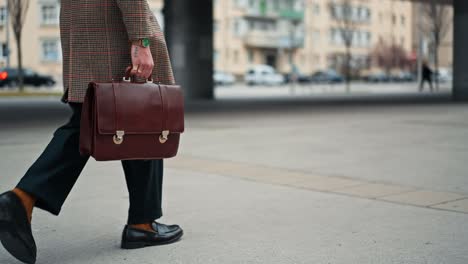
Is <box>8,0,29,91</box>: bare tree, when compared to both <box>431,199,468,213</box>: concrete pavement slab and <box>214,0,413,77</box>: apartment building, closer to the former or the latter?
<box>431,199,468,213</box>: concrete pavement slab

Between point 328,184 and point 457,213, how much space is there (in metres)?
1.52

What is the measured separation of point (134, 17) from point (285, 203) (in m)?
2.26

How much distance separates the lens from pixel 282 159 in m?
8.41

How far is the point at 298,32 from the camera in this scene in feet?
285

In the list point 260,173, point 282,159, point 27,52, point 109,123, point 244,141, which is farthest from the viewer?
point 27,52

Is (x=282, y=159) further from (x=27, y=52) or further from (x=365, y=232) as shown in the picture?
(x=27, y=52)

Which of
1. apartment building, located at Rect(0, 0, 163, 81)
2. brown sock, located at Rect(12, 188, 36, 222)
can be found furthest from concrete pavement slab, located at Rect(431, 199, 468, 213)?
apartment building, located at Rect(0, 0, 163, 81)

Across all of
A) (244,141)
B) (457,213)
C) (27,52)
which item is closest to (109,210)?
(457,213)

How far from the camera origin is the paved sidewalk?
4152 mm

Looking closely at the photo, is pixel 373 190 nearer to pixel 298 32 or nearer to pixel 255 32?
pixel 255 32

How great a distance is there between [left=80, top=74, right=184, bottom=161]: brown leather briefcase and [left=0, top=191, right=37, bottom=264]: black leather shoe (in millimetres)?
421

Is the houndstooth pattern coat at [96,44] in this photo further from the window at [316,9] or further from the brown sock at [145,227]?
the window at [316,9]

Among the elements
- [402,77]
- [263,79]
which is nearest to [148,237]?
[263,79]

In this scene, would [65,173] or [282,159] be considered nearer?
[65,173]
